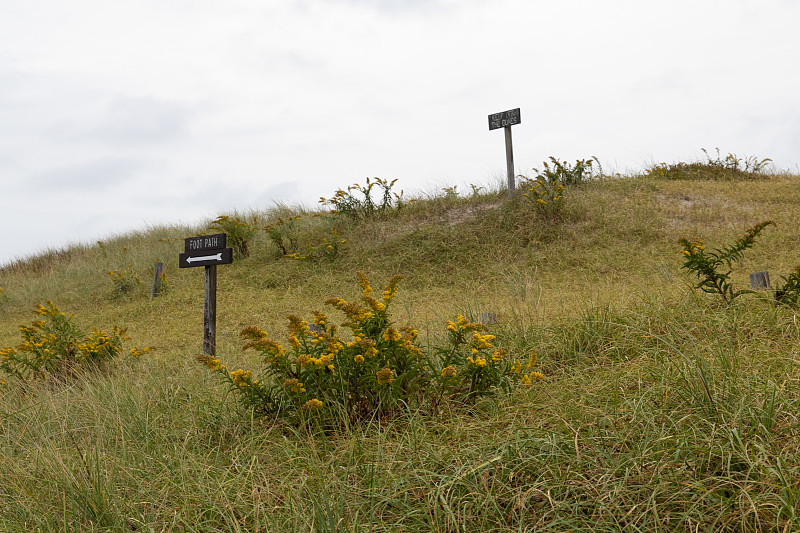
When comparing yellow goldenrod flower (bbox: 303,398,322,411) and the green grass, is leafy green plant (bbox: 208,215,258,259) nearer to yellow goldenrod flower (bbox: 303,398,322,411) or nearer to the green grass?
the green grass

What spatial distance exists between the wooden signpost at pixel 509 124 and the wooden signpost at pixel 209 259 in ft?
22.7

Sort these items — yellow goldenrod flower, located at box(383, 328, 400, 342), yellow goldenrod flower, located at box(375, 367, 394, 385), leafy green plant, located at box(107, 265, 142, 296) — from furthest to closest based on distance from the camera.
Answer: leafy green plant, located at box(107, 265, 142, 296)
yellow goldenrod flower, located at box(383, 328, 400, 342)
yellow goldenrod flower, located at box(375, 367, 394, 385)

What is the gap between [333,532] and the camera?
6.72 ft

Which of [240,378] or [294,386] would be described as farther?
[240,378]

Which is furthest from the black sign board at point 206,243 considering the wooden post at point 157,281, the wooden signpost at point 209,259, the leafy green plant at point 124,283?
the leafy green plant at point 124,283

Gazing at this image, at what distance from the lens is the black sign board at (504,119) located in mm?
11805

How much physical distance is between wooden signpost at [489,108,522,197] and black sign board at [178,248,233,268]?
6996 millimetres

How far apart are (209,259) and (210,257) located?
0.02 metres

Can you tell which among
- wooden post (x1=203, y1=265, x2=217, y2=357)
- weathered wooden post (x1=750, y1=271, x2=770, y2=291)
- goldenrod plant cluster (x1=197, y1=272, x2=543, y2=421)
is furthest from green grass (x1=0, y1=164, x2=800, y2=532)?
weathered wooden post (x1=750, y1=271, x2=770, y2=291)

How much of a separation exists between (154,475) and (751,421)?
8.37 feet

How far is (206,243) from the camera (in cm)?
673

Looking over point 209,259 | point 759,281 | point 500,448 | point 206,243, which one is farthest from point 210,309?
point 759,281

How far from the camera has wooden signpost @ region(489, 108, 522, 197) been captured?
38.8 feet

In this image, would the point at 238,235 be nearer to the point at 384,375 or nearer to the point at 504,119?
the point at 504,119
